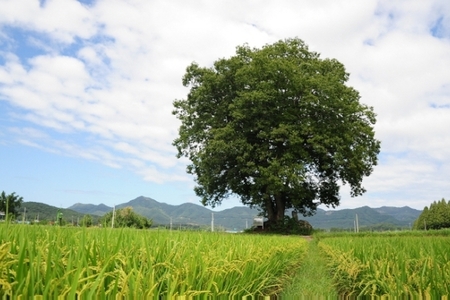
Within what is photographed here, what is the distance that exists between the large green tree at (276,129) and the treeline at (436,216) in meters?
52.0

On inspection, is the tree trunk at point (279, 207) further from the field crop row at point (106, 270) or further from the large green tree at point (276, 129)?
the field crop row at point (106, 270)

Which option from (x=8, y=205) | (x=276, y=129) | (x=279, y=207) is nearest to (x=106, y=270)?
(x=8, y=205)

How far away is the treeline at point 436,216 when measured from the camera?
69325mm

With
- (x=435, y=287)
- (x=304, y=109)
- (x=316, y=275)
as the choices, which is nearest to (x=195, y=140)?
(x=304, y=109)

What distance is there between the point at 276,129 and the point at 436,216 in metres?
62.8

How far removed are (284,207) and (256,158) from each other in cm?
582

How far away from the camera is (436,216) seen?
7194 centimetres

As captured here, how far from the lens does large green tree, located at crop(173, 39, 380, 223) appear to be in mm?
24266

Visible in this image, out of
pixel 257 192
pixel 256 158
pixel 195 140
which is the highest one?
pixel 195 140

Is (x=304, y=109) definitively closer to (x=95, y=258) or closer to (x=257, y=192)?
(x=257, y=192)

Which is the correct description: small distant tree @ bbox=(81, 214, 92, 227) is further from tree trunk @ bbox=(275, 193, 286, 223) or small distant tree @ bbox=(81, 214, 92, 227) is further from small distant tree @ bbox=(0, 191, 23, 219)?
tree trunk @ bbox=(275, 193, 286, 223)

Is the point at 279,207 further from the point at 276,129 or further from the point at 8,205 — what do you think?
the point at 8,205

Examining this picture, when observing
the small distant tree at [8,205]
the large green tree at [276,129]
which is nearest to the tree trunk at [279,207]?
the large green tree at [276,129]

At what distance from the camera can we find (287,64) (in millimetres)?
25109
